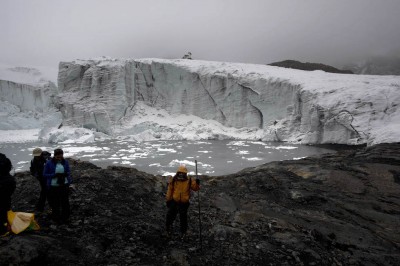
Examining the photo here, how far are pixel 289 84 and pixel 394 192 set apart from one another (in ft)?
80.9

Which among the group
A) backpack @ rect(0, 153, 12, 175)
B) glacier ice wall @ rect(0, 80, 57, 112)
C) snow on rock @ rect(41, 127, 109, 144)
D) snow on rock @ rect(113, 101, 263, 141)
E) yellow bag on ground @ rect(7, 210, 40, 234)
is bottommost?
snow on rock @ rect(41, 127, 109, 144)

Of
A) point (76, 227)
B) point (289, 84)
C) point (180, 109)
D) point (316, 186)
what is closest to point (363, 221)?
point (316, 186)

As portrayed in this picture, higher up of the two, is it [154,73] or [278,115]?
[154,73]

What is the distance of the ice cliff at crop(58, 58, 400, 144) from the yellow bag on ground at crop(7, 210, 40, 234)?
2383 centimetres

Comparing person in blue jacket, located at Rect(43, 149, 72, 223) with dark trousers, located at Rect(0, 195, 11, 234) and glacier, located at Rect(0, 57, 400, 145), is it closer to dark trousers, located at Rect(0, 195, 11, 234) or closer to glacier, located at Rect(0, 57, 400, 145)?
dark trousers, located at Rect(0, 195, 11, 234)

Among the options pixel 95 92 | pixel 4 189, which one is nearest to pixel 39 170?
pixel 4 189

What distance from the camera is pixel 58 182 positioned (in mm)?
4379

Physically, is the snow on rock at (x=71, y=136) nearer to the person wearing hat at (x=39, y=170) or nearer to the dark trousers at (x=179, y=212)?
the person wearing hat at (x=39, y=170)

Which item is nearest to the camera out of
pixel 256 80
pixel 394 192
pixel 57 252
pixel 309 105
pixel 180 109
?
pixel 57 252

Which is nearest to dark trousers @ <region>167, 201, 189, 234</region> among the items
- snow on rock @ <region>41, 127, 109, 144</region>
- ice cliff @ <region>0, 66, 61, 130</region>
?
snow on rock @ <region>41, 127, 109, 144</region>

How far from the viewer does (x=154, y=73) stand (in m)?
39.0

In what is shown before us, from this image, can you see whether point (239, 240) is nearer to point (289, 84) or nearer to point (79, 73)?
point (289, 84)

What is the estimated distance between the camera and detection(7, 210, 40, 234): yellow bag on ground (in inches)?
145

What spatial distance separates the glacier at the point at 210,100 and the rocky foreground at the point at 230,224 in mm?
18171
